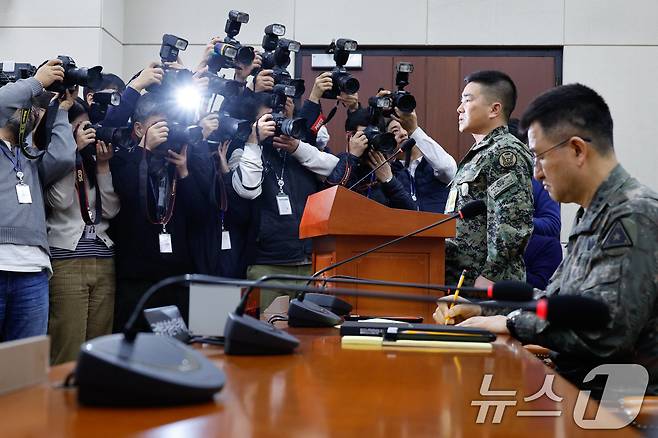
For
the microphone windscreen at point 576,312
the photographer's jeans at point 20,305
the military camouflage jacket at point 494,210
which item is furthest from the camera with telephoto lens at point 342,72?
the microphone windscreen at point 576,312

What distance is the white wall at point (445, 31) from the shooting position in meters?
4.93

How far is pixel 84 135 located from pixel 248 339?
228 cm

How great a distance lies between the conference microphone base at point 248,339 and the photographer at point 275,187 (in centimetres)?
210

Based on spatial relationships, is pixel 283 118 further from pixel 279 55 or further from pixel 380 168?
pixel 380 168

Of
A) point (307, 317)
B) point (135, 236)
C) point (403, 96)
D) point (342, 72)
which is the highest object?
point (342, 72)

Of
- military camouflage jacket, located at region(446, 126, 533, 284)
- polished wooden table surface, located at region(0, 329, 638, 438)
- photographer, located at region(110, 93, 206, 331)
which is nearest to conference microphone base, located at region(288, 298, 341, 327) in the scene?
polished wooden table surface, located at region(0, 329, 638, 438)

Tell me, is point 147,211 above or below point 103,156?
below

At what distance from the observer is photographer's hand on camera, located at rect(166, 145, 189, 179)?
139 inches

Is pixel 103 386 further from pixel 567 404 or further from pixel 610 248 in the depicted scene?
pixel 610 248

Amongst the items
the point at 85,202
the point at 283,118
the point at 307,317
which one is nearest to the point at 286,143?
the point at 283,118

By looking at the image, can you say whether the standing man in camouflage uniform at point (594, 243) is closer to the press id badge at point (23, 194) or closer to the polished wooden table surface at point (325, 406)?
the polished wooden table surface at point (325, 406)

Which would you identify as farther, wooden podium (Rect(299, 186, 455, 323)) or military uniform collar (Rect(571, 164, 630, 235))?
wooden podium (Rect(299, 186, 455, 323))

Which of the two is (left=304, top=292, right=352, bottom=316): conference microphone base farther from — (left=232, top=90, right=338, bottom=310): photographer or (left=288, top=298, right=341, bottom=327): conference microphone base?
(left=232, top=90, right=338, bottom=310): photographer

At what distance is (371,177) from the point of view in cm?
367
